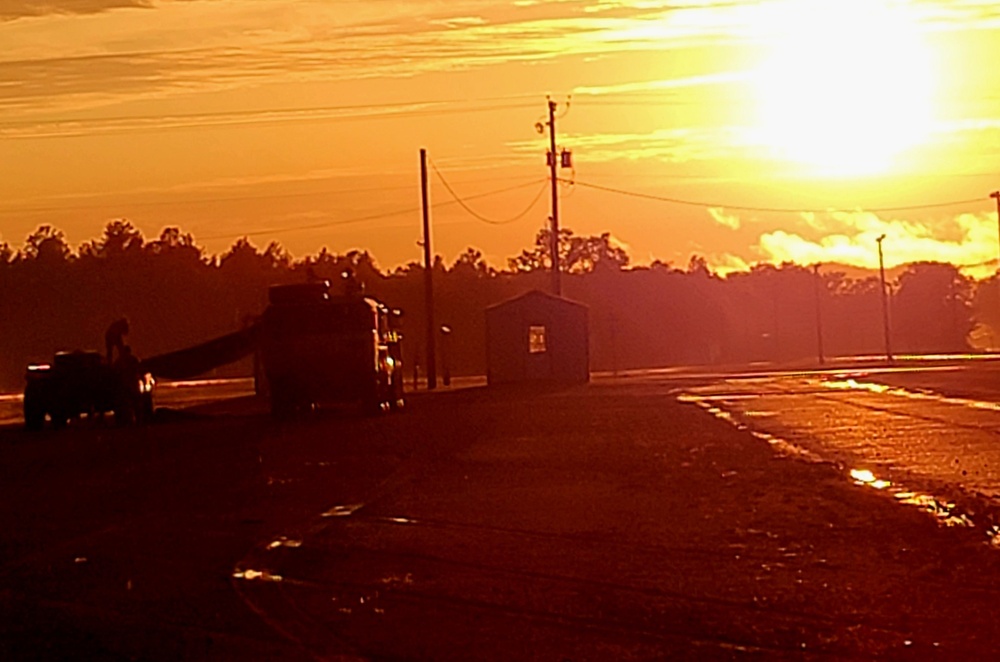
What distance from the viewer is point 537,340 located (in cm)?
7438

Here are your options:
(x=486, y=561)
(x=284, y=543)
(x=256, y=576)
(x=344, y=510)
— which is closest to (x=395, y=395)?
(x=344, y=510)

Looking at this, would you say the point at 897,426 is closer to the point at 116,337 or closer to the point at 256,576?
the point at 116,337

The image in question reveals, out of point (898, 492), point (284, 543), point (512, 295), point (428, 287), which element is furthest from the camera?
point (512, 295)

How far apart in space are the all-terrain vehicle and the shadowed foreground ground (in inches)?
607

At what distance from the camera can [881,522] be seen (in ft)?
59.1

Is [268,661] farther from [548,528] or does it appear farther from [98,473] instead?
[98,473]

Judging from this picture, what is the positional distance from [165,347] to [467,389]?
5688cm

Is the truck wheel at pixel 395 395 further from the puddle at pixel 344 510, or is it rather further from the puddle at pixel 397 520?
the puddle at pixel 397 520

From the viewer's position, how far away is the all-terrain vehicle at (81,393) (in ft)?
148

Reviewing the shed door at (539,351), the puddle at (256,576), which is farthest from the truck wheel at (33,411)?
the puddle at (256,576)

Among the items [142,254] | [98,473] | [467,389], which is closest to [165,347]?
[142,254]

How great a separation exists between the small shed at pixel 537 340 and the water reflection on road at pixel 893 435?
17.2 metres

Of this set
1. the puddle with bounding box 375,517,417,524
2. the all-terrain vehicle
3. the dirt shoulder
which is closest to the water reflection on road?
the dirt shoulder

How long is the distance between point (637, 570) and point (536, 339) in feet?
195
